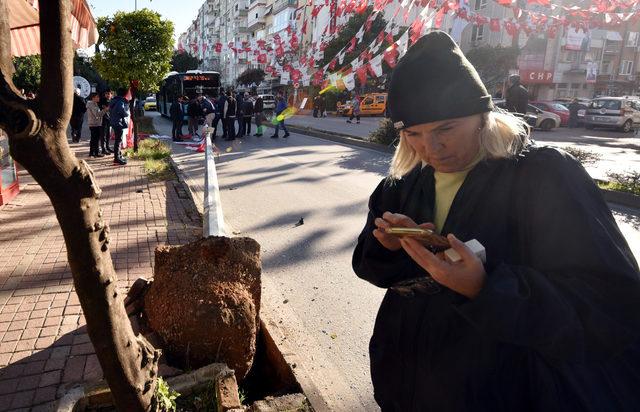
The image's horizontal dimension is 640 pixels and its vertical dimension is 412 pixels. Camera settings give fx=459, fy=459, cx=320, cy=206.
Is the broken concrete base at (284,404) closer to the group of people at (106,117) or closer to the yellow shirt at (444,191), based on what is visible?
the yellow shirt at (444,191)

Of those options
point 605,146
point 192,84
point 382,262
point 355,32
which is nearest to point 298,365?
point 382,262

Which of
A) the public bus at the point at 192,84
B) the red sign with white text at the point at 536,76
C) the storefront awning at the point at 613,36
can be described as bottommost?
the public bus at the point at 192,84

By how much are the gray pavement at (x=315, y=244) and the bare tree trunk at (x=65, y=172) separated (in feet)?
5.07

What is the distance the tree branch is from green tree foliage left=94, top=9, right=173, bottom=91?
12.9 m

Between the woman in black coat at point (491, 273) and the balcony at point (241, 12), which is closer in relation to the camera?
the woman in black coat at point (491, 273)

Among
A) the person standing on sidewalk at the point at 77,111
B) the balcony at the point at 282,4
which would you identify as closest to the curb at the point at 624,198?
the person standing on sidewalk at the point at 77,111

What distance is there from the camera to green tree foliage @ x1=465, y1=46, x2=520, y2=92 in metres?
32.2

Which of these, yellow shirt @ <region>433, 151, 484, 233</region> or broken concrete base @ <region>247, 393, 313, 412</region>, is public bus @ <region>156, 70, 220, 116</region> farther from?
yellow shirt @ <region>433, 151, 484, 233</region>

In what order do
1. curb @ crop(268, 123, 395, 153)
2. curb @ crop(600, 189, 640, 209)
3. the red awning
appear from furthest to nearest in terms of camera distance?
curb @ crop(268, 123, 395, 153)
curb @ crop(600, 189, 640, 209)
the red awning

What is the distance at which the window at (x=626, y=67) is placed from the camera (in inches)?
1622

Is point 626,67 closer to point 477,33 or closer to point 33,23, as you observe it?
point 477,33

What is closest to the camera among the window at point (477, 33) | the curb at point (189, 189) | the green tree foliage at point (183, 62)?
the curb at point (189, 189)

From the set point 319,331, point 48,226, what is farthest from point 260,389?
point 48,226

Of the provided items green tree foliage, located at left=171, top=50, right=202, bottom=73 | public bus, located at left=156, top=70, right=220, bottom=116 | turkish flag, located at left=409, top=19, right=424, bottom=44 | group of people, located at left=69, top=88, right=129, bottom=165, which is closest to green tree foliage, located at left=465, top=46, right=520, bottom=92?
public bus, located at left=156, top=70, right=220, bottom=116
